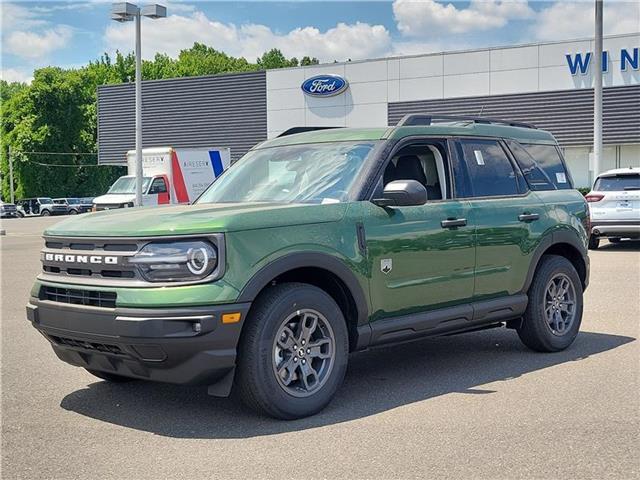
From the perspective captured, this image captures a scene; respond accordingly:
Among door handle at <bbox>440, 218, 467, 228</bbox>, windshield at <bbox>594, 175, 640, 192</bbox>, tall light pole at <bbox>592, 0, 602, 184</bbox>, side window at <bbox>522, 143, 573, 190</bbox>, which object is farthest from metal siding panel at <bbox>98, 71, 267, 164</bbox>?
door handle at <bbox>440, 218, 467, 228</bbox>

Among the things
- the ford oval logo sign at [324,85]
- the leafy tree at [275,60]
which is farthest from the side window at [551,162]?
the leafy tree at [275,60]

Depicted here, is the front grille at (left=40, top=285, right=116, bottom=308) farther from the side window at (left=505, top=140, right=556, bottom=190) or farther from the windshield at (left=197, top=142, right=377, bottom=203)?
the side window at (left=505, top=140, right=556, bottom=190)

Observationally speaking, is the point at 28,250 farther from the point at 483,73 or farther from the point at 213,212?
the point at 483,73

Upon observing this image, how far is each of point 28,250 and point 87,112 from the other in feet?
188

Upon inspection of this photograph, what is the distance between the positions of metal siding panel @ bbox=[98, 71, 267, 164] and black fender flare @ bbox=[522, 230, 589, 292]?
120ft

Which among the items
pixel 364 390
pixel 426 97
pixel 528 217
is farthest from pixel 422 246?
pixel 426 97

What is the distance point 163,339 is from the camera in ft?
15.8

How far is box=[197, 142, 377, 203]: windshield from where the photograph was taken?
236 inches

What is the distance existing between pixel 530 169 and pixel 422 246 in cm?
196

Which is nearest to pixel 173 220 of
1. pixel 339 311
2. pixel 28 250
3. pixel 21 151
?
pixel 339 311

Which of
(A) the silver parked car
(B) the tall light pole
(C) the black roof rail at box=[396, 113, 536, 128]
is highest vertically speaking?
(B) the tall light pole

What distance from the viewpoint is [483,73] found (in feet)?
122

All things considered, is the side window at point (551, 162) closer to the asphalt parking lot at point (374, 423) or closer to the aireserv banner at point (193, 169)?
the asphalt parking lot at point (374, 423)

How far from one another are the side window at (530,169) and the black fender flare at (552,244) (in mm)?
464
